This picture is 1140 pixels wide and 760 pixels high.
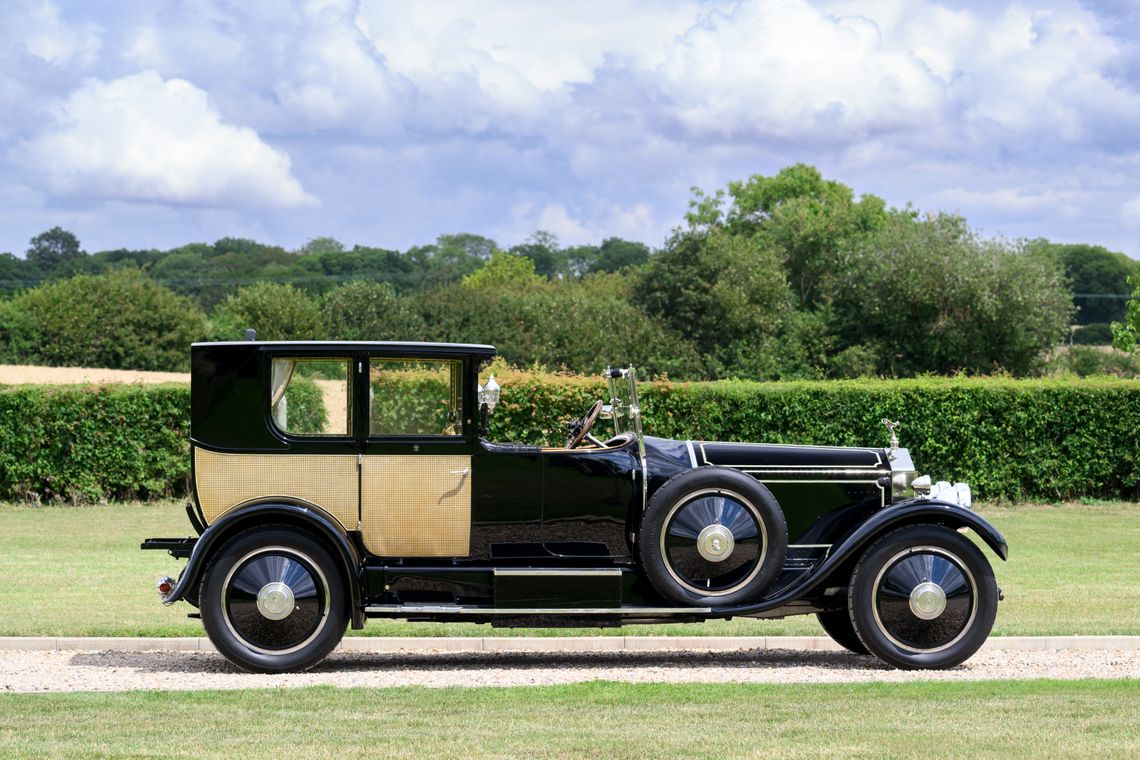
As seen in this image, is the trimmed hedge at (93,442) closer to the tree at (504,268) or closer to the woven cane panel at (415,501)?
the woven cane panel at (415,501)

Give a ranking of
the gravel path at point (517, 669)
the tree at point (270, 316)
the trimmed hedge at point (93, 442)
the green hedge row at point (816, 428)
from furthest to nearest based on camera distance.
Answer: the tree at point (270, 316) < the trimmed hedge at point (93, 442) < the green hedge row at point (816, 428) < the gravel path at point (517, 669)

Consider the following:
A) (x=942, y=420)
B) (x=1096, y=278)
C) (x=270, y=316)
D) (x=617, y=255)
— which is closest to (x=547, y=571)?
(x=942, y=420)

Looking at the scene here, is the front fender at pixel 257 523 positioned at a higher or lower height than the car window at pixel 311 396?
lower

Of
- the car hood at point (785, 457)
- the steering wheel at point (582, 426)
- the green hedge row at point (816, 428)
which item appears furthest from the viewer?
the green hedge row at point (816, 428)

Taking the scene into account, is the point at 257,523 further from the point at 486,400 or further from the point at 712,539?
the point at 712,539

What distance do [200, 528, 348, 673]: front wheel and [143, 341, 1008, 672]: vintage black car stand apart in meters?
0.01

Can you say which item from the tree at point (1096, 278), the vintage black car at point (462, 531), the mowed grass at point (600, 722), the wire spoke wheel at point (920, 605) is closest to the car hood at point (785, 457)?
the vintage black car at point (462, 531)

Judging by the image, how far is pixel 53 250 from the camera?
105625 millimetres

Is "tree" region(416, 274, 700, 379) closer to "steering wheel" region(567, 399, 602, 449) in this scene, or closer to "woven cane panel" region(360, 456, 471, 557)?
"steering wheel" region(567, 399, 602, 449)

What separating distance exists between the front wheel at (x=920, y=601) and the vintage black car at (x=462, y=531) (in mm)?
13

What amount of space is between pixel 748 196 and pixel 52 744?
8079 centimetres

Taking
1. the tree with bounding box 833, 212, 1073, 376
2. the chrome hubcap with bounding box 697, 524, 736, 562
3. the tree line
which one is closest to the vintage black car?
the chrome hubcap with bounding box 697, 524, 736, 562

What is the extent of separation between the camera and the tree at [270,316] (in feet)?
164

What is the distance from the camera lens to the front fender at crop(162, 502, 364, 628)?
27.5 ft
